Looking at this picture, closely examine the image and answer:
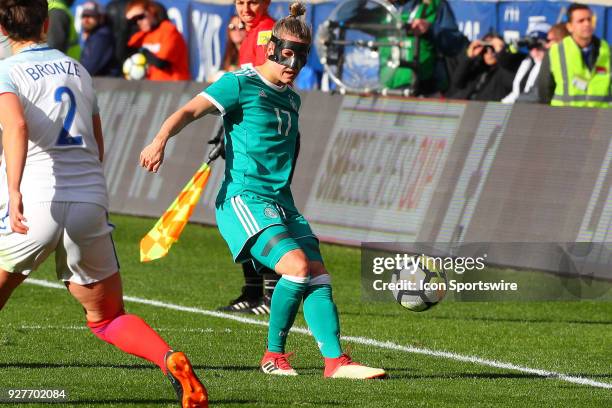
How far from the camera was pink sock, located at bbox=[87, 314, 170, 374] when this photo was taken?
7.12 metres

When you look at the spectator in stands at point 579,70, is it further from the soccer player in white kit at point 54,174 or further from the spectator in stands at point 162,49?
the soccer player in white kit at point 54,174

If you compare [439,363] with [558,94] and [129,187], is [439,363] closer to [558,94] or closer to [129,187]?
[558,94]

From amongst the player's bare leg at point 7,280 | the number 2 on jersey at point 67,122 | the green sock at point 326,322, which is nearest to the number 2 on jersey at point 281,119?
the green sock at point 326,322

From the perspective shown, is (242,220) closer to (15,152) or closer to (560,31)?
(15,152)

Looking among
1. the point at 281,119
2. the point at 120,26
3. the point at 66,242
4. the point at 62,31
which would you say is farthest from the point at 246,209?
the point at 120,26

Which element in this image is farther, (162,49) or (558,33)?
(162,49)

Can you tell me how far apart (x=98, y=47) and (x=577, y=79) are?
889 cm

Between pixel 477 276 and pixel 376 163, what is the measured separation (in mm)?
5034

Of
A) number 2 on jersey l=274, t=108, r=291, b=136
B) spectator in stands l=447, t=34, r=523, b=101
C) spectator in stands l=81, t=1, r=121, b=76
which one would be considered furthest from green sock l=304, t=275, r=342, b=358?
spectator in stands l=81, t=1, r=121, b=76

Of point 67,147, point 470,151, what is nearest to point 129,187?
point 470,151

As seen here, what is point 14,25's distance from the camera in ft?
22.8

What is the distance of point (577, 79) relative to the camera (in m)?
14.1

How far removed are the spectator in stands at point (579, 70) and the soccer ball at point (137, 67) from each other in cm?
660

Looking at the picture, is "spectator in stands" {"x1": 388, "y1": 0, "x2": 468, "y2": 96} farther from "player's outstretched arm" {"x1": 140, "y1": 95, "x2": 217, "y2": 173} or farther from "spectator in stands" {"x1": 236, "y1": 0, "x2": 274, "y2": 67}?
"player's outstretched arm" {"x1": 140, "y1": 95, "x2": 217, "y2": 173}
